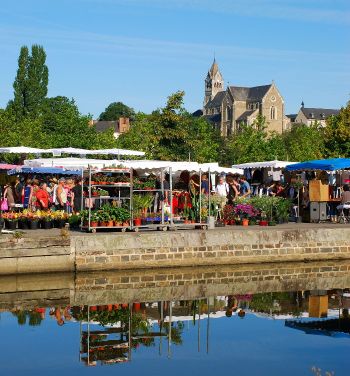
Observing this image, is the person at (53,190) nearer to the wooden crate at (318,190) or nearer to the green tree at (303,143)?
the wooden crate at (318,190)

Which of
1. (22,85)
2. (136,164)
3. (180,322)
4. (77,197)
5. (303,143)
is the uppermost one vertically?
(22,85)

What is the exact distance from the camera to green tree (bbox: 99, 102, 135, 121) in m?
191

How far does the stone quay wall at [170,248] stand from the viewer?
24906 millimetres

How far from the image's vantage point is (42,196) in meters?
30.5

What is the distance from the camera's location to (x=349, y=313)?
20781 millimetres

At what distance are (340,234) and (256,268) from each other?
360 centimetres

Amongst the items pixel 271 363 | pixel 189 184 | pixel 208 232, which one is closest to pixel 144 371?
pixel 271 363

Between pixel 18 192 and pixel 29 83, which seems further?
pixel 29 83

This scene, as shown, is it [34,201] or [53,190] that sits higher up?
[53,190]

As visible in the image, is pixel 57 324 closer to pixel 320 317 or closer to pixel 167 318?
pixel 167 318

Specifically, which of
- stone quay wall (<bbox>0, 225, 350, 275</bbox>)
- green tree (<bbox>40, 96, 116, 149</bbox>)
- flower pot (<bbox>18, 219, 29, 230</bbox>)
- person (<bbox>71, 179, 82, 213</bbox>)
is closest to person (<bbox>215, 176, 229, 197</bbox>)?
stone quay wall (<bbox>0, 225, 350, 275</bbox>)

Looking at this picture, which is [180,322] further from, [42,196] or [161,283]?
[42,196]

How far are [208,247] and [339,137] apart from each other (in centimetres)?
4155

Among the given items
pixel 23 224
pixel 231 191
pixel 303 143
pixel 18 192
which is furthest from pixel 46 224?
pixel 303 143
